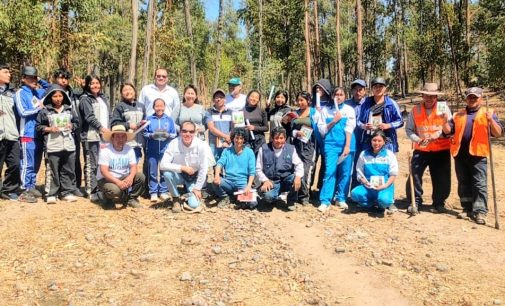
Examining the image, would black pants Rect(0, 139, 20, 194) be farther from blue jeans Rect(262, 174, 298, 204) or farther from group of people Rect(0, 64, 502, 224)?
blue jeans Rect(262, 174, 298, 204)

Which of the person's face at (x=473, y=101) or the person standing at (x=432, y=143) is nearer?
the person's face at (x=473, y=101)

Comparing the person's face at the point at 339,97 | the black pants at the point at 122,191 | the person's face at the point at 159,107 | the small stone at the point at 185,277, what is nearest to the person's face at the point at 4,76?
the black pants at the point at 122,191

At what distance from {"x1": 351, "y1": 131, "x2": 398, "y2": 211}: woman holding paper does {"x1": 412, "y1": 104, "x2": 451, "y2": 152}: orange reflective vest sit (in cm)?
52

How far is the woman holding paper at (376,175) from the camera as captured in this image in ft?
20.4

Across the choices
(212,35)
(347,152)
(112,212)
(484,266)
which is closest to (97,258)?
(112,212)

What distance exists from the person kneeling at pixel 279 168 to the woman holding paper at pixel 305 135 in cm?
30

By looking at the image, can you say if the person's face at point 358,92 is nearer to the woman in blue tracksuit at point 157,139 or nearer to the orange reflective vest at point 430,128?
the orange reflective vest at point 430,128

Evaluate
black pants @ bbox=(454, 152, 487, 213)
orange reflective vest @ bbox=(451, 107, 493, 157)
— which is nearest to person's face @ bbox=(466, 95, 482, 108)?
orange reflective vest @ bbox=(451, 107, 493, 157)

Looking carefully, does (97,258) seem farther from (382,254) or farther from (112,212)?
(382,254)

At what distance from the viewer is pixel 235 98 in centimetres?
712

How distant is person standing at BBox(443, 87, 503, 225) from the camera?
234 inches

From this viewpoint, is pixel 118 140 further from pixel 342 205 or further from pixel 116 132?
pixel 342 205

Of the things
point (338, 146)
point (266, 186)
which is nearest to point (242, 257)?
point (266, 186)

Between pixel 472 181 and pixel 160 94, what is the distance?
15.9 ft
